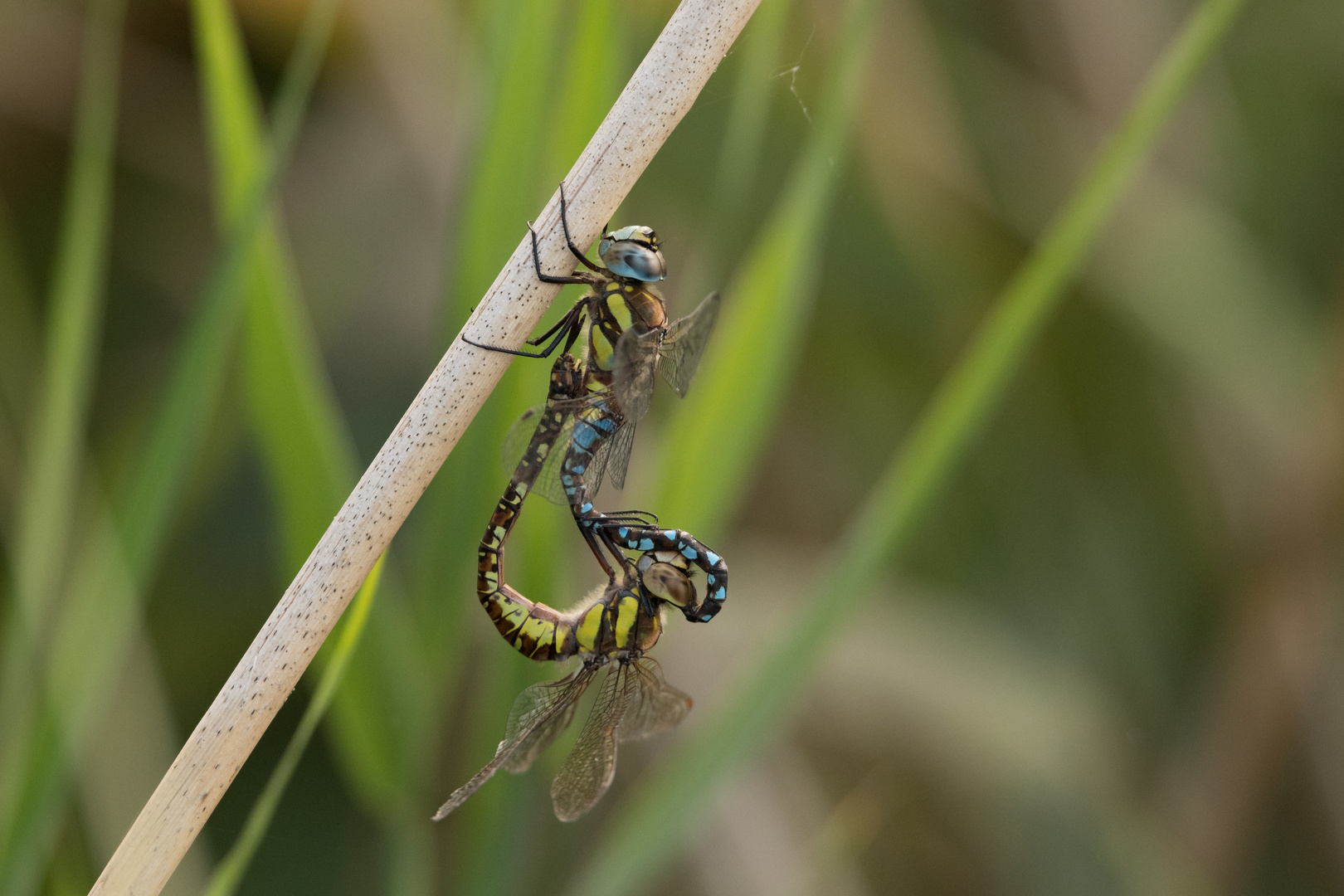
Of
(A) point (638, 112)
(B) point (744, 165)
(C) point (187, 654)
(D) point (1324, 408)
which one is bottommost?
(C) point (187, 654)

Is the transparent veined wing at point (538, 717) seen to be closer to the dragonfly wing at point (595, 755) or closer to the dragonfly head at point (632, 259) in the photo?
the dragonfly wing at point (595, 755)

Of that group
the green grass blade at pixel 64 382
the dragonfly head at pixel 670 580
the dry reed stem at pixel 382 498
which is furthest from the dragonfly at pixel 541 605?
the green grass blade at pixel 64 382

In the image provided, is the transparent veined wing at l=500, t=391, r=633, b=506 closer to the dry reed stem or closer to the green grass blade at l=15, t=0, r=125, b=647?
the dry reed stem

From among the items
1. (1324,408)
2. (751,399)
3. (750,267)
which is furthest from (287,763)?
(1324,408)

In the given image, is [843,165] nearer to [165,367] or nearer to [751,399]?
[751,399]

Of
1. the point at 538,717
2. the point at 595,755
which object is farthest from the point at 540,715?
the point at 595,755

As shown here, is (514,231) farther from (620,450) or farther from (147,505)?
(147,505)
